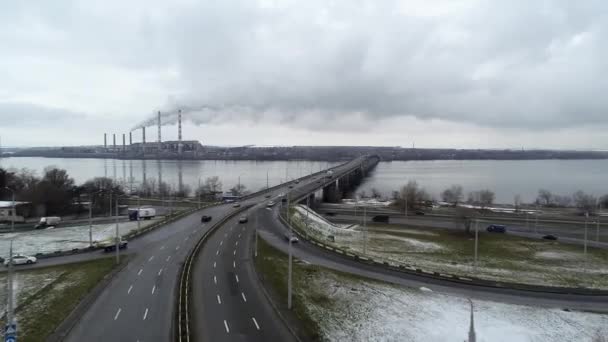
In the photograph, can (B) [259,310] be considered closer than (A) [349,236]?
Yes

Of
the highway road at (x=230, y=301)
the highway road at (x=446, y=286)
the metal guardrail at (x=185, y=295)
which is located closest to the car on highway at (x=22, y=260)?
the metal guardrail at (x=185, y=295)

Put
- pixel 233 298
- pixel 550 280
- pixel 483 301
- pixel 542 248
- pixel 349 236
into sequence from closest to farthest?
1. pixel 233 298
2. pixel 483 301
3. pixel 550 280
4. pixel 542 248
5. pixel 349 236

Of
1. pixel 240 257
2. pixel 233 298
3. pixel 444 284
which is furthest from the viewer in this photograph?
pixel 240 257

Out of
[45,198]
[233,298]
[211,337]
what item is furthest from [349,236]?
[45,198]

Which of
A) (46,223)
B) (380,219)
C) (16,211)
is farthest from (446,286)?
(16,211)

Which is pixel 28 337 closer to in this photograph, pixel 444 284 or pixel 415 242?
pixel 444 284

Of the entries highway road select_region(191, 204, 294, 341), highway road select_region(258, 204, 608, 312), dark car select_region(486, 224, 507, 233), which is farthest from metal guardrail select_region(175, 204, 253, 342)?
dark car select_region(486, 224, 507, 233)
